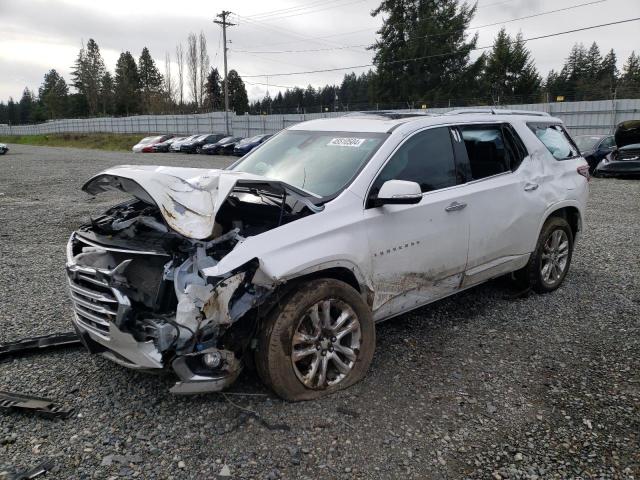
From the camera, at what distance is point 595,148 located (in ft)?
57.8

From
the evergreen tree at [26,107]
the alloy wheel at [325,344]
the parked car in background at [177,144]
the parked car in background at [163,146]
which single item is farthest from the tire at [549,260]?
the evergreen tree at [26,107]

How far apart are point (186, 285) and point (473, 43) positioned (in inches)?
2083

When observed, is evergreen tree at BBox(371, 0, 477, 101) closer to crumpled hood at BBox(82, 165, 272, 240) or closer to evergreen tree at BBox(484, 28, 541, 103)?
evergreen tree at BBox(484, 28, 541, 103)

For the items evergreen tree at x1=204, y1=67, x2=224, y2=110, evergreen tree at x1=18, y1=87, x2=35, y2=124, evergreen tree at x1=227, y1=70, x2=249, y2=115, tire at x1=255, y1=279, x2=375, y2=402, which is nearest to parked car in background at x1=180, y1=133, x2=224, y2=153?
tire at x1=255, y1=279, x2=375, y2=402

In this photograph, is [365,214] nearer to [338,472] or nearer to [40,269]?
[338,472]

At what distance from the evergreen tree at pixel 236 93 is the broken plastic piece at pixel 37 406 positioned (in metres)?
85.1

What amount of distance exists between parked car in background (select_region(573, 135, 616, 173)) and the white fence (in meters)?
7.20

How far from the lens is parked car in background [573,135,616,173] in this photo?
17391 mm

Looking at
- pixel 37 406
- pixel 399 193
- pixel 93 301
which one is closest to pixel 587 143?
pixel 399 193

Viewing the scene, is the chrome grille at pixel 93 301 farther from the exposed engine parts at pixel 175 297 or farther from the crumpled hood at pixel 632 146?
the crumpled hood at pixel 632 146

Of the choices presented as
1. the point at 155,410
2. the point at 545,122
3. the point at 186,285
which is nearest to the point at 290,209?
the point at 186,285

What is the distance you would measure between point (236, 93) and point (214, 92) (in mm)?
3624

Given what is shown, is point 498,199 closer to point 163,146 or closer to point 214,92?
point 163,146

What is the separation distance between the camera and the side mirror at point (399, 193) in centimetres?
348
